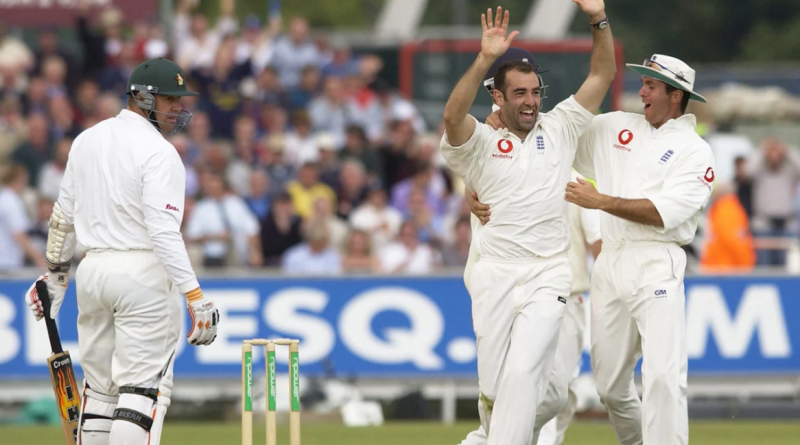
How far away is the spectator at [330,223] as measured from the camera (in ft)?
43.4

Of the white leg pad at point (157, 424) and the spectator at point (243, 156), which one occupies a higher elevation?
the spectator at point (243, 156)

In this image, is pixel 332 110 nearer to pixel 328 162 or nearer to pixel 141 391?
pixel 328 162

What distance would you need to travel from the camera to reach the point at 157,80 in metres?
7.31

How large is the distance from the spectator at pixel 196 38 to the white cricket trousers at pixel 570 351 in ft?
27.5

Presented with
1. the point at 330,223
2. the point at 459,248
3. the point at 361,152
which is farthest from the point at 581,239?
the point at 361,152

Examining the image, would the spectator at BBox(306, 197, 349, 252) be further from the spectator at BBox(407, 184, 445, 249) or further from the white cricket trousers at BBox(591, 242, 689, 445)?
the white cricket trousers at BBox(591, 242, 689, 445)

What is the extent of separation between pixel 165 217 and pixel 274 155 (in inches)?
311

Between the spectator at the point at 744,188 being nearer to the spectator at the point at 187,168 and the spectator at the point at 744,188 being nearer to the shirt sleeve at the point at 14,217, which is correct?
the spectator at the point at 187,168

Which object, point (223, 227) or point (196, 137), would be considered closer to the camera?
point (223, 227)

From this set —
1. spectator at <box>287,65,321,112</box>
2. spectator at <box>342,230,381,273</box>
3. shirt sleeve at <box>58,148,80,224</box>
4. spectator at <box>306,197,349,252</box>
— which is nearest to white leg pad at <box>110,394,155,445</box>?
shirt sleeve at <box>58,148,80,224</box>

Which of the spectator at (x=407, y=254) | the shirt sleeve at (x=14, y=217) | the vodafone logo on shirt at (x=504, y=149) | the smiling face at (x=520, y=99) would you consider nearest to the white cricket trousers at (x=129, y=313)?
the vodafone logo on shirt at (x=504, y=149)

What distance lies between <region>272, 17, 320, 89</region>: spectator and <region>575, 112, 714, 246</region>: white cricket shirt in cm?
943

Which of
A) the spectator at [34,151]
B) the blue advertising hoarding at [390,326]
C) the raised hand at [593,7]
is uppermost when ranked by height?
the raised hand at [593,7]

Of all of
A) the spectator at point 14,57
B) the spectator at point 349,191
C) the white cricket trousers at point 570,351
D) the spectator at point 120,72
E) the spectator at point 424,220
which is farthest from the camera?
the spectator at point 14,57
